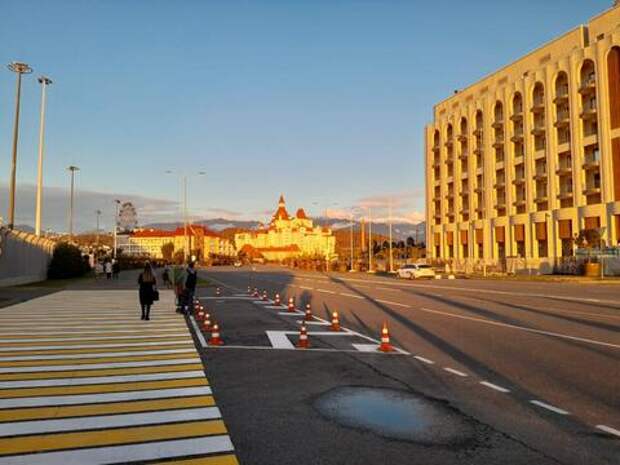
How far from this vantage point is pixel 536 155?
6088 centimetres

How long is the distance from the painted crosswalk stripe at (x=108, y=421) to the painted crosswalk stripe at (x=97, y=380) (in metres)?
2.02

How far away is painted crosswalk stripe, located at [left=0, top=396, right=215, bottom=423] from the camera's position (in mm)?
6531

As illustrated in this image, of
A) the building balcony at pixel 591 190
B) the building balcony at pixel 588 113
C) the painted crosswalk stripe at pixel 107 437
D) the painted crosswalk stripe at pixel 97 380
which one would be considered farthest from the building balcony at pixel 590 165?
the painted crosswalk stripe at pixel 107 437

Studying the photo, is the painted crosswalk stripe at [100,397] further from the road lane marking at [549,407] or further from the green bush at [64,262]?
the green bush at [64,262]

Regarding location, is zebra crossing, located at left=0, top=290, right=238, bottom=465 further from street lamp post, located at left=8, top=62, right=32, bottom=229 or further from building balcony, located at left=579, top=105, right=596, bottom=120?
building balcony, located at left=579, top=105, right=596, bottom=120

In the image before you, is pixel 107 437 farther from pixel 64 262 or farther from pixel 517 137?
pixel 517 137

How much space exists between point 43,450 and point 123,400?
1.93 m

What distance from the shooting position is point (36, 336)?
1346 cm

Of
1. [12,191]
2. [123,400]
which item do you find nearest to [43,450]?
[123,400]

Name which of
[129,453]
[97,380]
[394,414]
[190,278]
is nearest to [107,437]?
[129,453]

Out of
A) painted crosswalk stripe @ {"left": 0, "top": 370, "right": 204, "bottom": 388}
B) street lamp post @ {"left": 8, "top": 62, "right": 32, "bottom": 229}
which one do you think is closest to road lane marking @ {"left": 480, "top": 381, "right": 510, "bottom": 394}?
painted crosswalk stripe @ {"left": 0, "top": 370, "right": 204, "bottom": 388}

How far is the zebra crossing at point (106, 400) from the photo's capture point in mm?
5293

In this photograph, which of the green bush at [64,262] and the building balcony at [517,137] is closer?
the green bush at [64,262]

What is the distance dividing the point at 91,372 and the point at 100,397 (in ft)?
6.21
